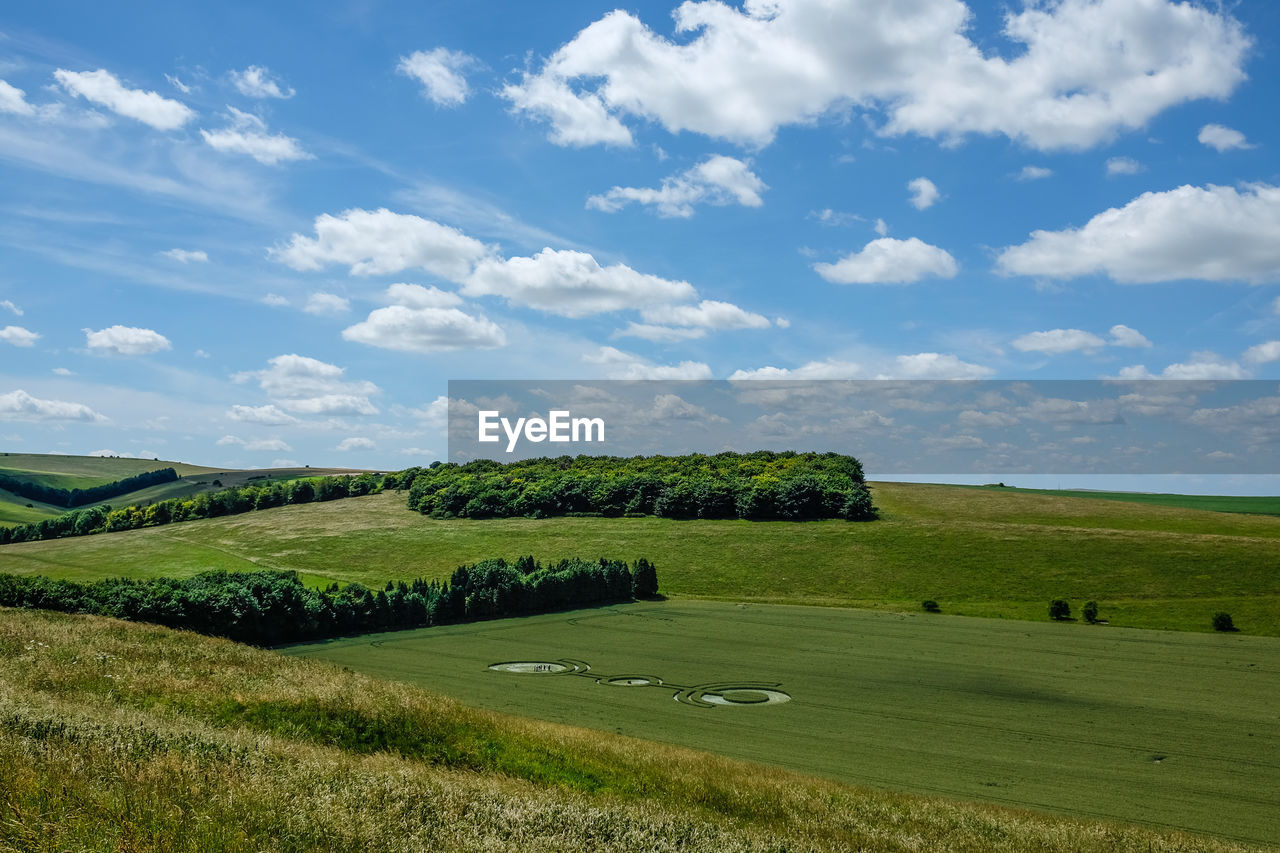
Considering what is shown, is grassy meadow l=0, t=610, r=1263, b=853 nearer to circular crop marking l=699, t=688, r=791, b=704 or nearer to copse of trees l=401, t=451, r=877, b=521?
circular crop marking l=699, t=688, r=791, b=704

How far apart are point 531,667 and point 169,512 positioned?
121 metres

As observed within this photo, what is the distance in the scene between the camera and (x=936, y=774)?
92.1 ft

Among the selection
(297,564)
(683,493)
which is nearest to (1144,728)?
(683,493)

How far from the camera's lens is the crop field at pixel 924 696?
90.9 feet

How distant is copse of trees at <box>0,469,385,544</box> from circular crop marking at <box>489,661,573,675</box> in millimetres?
111871

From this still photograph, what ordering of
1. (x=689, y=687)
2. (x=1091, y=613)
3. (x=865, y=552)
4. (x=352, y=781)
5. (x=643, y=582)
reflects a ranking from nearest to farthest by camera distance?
(x=352, y=781), (x=689, y=687), (x=1091, y=613), (x=643, y=582), (x=865, y=552)

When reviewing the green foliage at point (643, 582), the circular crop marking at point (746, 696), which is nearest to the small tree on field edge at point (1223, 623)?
the circular crop marking at point (746, 696)

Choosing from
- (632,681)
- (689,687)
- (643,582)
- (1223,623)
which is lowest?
(632,681)

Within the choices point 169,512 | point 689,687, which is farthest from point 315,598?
point 169,512

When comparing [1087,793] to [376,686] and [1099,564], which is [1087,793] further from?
[1099,564]

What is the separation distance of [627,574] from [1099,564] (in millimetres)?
46663

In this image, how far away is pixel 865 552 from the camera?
9131cm

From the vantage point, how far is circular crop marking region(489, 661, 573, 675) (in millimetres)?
47844

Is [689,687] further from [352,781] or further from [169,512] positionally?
[169,512]
